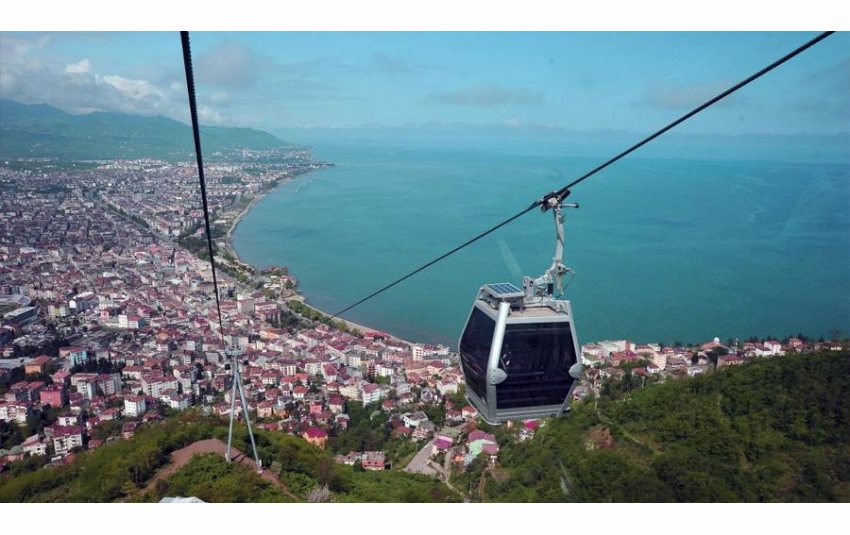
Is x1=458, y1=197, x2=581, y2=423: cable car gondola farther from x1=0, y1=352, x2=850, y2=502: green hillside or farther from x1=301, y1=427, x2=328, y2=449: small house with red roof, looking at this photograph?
x1=301, y1=427, x2=328, y2=449: small house with red roof

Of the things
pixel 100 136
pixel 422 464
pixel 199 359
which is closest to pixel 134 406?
pixel 199 359

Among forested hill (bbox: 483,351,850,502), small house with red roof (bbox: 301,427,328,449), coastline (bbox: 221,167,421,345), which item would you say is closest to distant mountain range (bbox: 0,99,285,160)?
coastline (bbox: 221,167,421,345)

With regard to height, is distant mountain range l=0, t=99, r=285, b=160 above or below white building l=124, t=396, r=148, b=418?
above

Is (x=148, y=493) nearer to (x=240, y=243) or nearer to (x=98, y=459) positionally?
(x=98, y=459)

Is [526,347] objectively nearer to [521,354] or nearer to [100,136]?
[521,354]

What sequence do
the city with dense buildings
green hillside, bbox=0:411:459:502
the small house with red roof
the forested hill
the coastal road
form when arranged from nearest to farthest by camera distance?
green hillside, bbox=0:411:459:502
the forested hill
the coastal road
the small house with red roof
the city with dense buildings

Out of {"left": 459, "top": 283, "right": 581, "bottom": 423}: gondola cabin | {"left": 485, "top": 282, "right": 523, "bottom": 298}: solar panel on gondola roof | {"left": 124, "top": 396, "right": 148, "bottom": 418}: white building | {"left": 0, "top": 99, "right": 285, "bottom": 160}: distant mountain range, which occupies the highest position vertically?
{"left": 0, "top": 99, "right": 285, "bottom": 160}: distant mountain range
